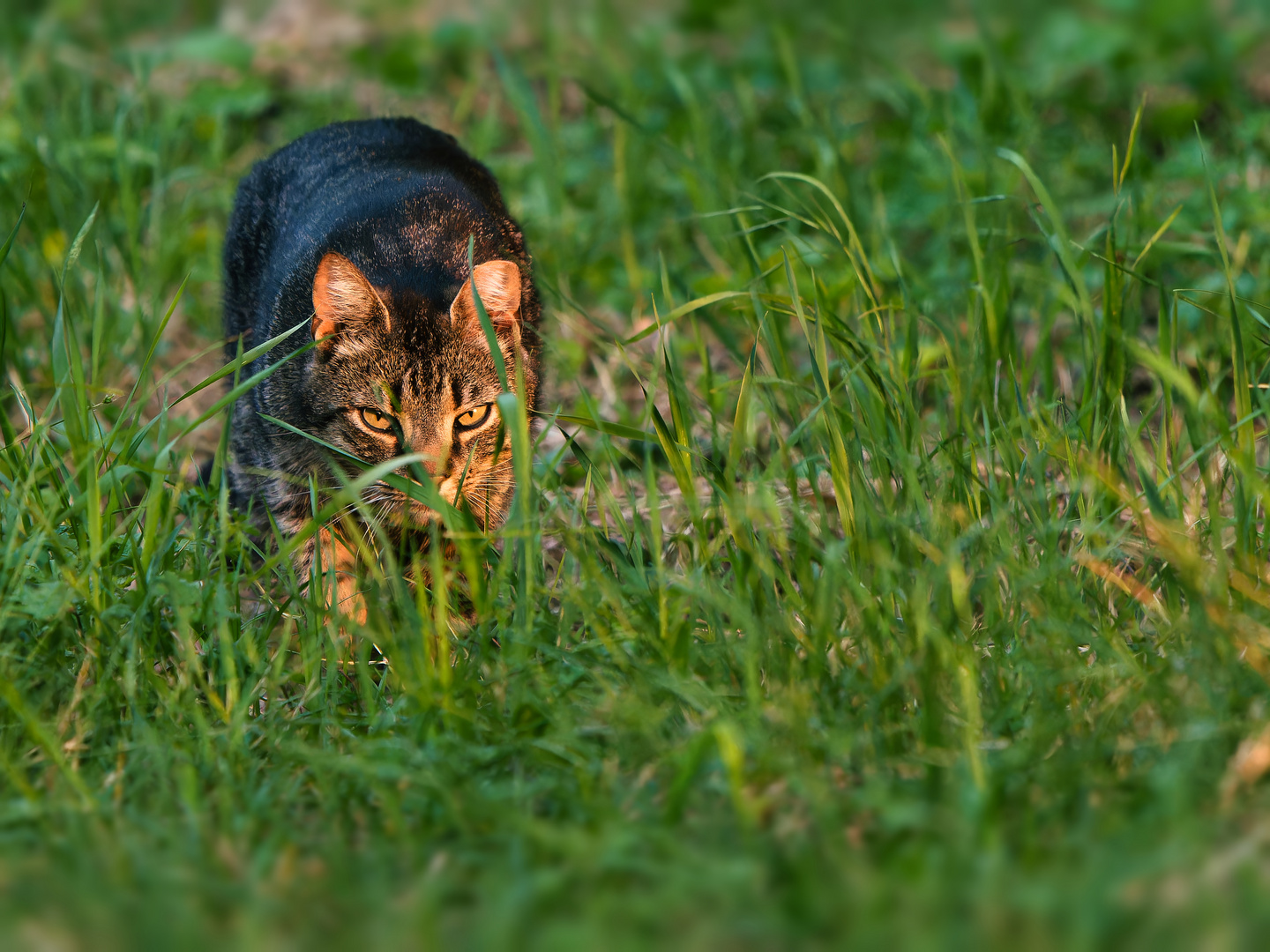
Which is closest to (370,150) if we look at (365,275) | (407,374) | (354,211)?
(354,211)

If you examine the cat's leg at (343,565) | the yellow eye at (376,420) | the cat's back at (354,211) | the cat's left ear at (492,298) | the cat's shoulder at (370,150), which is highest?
the cat's shoulder at (370,150)

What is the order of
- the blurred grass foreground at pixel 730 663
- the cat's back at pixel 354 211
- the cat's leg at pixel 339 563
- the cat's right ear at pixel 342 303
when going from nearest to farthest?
the blurred grass foreground at pixel 730 663 → the cat's right ear at pixel 342 303 → the cat's leg at pixel 339 563 → the cat's back at pixel 354 211

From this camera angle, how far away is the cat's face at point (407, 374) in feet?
8.24

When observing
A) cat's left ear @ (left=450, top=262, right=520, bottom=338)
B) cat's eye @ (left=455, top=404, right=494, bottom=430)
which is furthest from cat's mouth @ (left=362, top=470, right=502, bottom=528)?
cat's left ear @ (left=450, top=262, right=520, bottom=338)

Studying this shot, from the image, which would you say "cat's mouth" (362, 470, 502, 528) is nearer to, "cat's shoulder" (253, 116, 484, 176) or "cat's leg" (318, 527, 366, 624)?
"cat's leg" (318, 527, 366, 624)

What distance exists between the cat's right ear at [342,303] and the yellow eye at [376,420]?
155mm

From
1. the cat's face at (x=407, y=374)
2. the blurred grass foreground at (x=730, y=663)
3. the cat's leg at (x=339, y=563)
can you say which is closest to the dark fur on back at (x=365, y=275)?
the cat's face at (x=407, y=374)

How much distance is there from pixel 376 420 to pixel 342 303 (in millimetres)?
265

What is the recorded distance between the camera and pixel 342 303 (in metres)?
2.52

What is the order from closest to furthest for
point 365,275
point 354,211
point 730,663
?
point 730,663, point 365,275, point 354,211

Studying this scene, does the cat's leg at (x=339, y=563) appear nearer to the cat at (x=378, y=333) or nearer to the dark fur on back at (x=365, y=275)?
the cat at (x=378, y=333)

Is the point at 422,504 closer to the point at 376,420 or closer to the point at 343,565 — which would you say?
the point at 376,420

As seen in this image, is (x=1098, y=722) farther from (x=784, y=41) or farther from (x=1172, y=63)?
(x=1172, y=63)

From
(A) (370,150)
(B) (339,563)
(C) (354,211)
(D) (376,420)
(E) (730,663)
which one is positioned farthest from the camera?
(A) (370,150)
